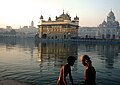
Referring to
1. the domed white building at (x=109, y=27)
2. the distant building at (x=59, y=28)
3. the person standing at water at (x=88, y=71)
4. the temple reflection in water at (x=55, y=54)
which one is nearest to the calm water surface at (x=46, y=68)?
the temple reflection in water at (x=55, y=54)

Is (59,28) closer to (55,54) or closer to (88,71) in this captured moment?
(55,54)

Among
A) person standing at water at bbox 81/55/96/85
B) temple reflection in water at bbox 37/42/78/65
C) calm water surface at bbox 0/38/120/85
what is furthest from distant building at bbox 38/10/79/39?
person standing at water at bbox 81/55/96/85

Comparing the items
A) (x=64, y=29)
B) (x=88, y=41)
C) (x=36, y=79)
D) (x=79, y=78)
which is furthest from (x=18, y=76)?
(x=64, y=29)

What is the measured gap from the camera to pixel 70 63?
753 cm

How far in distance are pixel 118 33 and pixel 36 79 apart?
14778 centimetres

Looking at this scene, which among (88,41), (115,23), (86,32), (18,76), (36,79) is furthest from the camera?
(86,32)

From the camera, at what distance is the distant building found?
378ft

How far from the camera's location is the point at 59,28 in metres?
117

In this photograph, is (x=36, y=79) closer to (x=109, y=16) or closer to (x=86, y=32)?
(x=109, y=16)

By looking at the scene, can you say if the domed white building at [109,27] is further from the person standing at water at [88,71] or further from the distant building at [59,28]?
the person standing at water at [88,71]

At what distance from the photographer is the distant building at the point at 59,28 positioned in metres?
115

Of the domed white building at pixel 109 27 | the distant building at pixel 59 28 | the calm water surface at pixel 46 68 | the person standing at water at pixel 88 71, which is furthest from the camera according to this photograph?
the domed white building at pixel 109 27

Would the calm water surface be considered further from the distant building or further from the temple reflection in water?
the distant building

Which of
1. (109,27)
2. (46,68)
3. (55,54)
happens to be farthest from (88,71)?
(109,27)
